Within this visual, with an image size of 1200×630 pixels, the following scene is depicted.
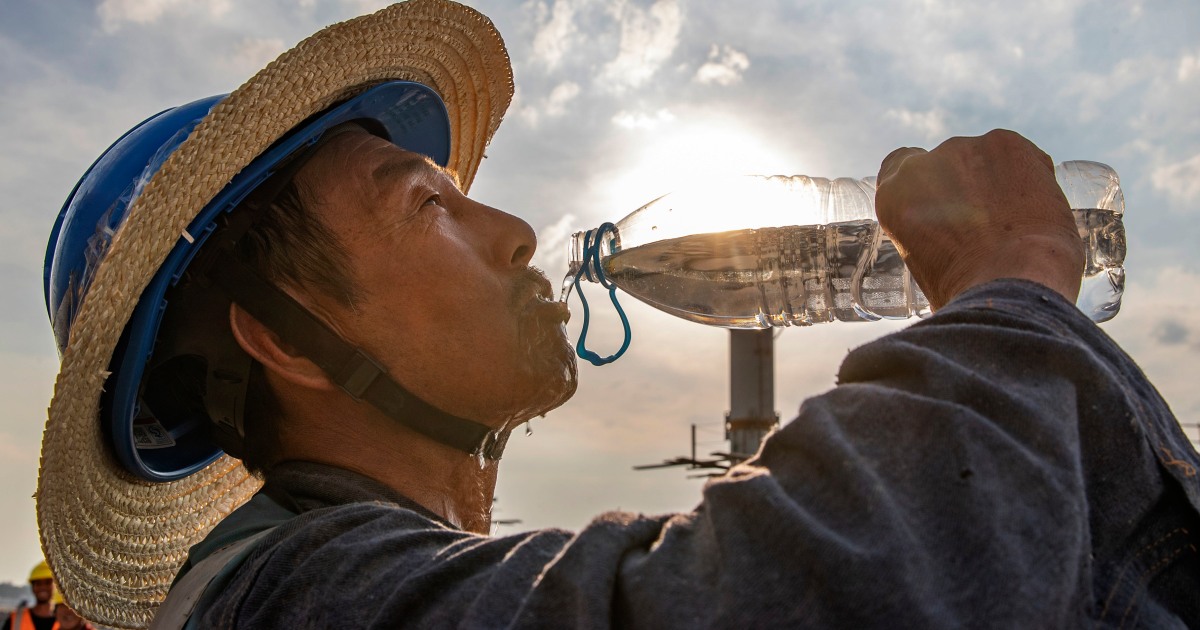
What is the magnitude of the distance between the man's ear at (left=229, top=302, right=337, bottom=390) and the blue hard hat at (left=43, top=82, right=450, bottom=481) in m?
0.16

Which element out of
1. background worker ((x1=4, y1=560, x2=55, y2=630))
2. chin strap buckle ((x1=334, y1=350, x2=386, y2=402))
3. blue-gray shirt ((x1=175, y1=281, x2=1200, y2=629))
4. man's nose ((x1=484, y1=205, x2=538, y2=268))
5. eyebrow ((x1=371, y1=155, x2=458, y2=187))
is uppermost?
eyebrow ((x1=371, y1=155, x2=458, y2=187))

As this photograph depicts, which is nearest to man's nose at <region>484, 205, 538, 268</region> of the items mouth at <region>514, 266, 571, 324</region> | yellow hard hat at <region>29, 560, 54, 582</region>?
mouth at <region>514, 266, 571, 324</region>

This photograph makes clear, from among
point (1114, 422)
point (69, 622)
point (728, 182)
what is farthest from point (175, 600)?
point (69, 622)

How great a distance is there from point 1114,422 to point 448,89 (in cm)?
223

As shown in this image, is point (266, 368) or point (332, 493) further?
point (266, 368)

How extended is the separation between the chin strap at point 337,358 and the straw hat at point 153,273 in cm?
20

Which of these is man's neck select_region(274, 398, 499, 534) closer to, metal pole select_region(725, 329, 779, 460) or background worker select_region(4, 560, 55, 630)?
background worker select_region(4, 560, 55, 630)

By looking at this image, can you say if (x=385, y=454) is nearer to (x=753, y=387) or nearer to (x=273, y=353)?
(x=273, y=353)

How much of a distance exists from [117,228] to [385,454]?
28.9 inches

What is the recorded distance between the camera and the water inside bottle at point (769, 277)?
2891mm

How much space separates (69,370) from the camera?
1917 millimetres

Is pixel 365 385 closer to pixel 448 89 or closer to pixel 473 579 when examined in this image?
pixel 473 579

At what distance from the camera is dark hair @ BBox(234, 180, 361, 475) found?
2.14 m

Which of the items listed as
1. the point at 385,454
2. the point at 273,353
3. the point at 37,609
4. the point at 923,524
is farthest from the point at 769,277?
the point at 37,609
